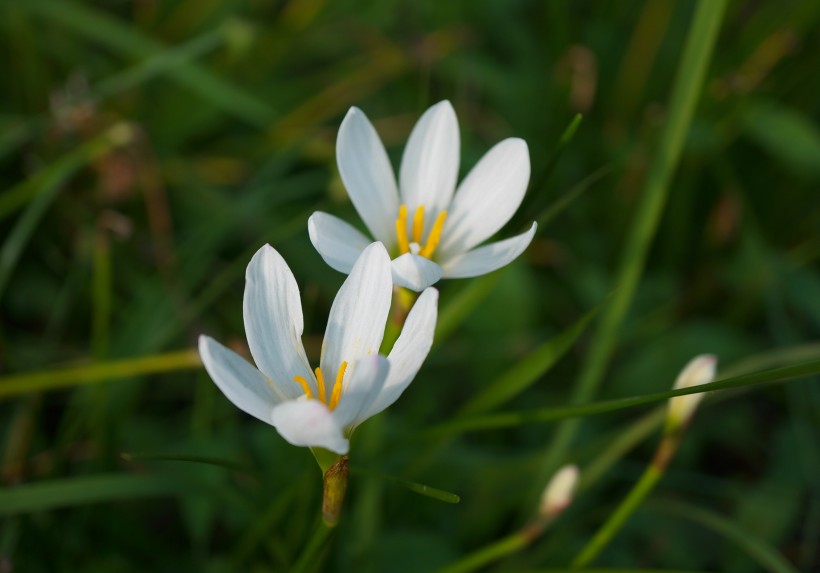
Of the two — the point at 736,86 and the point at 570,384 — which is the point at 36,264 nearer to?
the point at 570,384

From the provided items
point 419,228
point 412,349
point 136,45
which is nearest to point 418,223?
point 419,228

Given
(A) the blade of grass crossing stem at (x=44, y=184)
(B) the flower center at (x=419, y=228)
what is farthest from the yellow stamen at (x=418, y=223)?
(A) the blade of grass crossing stem at (x=44, y=184)

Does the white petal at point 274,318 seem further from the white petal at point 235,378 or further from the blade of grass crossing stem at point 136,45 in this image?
the blade of grass crossing stem at point 136,45

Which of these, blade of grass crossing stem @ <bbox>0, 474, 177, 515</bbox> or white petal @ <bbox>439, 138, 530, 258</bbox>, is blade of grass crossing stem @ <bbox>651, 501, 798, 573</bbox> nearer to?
white petal @ <bbox>439, 138, 530, 258</bbox>

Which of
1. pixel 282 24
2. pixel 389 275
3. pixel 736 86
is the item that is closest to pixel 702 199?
pixel 736 86

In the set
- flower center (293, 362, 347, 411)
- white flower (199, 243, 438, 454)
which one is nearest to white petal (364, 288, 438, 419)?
white flower (199, 243, 438, 454)

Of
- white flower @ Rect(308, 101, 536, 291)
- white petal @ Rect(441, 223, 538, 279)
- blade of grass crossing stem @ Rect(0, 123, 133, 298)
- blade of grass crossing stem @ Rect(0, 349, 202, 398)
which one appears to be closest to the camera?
white petal @ Rect(441, 223, 538, 279)

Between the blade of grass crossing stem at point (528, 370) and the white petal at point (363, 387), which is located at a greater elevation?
the blade of grass crossing stem at point (528, 370)

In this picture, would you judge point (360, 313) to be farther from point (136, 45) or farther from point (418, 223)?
point (136, 45)
